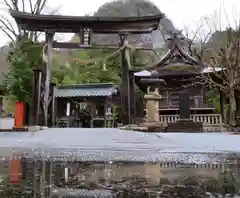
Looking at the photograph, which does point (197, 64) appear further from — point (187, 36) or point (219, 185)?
point (219, 185)

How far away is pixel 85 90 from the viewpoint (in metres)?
32.8

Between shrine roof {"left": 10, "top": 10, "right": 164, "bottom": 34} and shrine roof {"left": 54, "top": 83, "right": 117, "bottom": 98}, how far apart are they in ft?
27.2

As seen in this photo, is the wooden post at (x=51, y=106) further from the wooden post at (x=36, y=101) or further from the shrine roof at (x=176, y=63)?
the shrine roof at (x=176, y=63)

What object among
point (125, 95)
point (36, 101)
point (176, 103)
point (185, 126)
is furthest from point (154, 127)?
point (176, 103)

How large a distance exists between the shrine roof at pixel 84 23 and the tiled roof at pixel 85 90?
8.37m

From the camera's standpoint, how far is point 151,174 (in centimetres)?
666

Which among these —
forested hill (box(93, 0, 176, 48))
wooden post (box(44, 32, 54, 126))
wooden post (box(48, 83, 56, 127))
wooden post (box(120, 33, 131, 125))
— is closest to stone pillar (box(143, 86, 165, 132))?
wooden post (box(120, 33, 131, 125))

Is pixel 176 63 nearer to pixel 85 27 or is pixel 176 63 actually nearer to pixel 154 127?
pixel 85 27

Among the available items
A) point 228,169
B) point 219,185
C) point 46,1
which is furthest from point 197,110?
point 219,185

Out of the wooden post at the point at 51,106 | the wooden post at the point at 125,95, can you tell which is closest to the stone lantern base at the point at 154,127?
the wooden post at the point at 125,95

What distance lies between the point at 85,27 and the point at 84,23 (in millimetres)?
253

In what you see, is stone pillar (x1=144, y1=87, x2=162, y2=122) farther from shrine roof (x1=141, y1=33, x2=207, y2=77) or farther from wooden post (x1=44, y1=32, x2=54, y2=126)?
shrine roof (x1=141, y1=33, x2=207, y2=77)

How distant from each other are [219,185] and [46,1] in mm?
37480

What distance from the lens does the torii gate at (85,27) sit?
2375 centimetres
